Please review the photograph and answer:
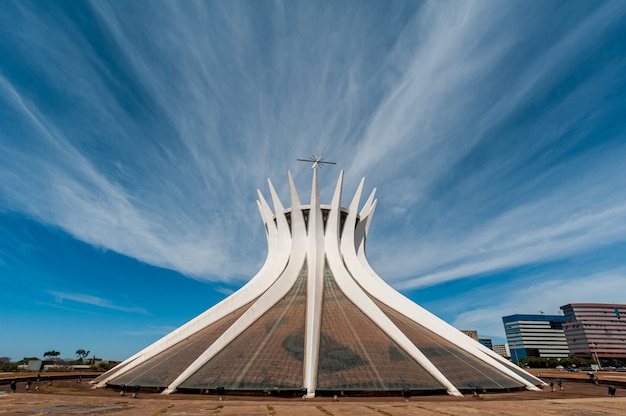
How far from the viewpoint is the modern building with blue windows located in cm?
14488

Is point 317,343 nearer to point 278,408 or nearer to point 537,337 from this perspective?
point 278,408

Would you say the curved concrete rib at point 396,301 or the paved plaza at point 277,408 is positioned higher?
the curved concrete rib at point 396,301

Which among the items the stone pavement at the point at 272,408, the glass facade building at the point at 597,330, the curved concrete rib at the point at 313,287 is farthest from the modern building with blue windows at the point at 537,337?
the stone pavement at the point at 272,408

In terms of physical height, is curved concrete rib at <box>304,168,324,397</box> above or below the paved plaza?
above

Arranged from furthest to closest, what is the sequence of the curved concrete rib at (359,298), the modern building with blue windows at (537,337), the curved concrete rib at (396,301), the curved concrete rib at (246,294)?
the modern building with blue windows at (537,337), the curved concrete rib at (246,294), the curved concrete rib at (396,301), the curved concrete rib at (359,298)

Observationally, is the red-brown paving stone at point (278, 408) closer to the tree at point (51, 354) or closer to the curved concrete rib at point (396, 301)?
the curved concrete rib at point (396, 301)

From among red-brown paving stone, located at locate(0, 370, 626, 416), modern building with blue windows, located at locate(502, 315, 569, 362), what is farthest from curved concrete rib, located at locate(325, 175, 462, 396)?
modern building with blue windows, located at locate(502, 315, 569, 362)

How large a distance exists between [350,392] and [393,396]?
8.28ft

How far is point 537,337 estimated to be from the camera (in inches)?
5812

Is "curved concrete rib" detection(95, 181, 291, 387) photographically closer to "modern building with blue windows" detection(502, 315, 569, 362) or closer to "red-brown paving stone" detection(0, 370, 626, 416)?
"red-brown paving stone" detection(0, 370, 626, 416)

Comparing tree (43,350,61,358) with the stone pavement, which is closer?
the stone pavement

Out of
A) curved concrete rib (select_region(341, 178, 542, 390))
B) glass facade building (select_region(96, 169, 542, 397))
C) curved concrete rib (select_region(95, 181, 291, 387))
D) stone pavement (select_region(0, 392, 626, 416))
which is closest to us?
stone pavement (select_region(0, 392, 626, 416))

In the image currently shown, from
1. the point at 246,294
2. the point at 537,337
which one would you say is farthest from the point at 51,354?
the point at 537,337

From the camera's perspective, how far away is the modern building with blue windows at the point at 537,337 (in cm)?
14488
